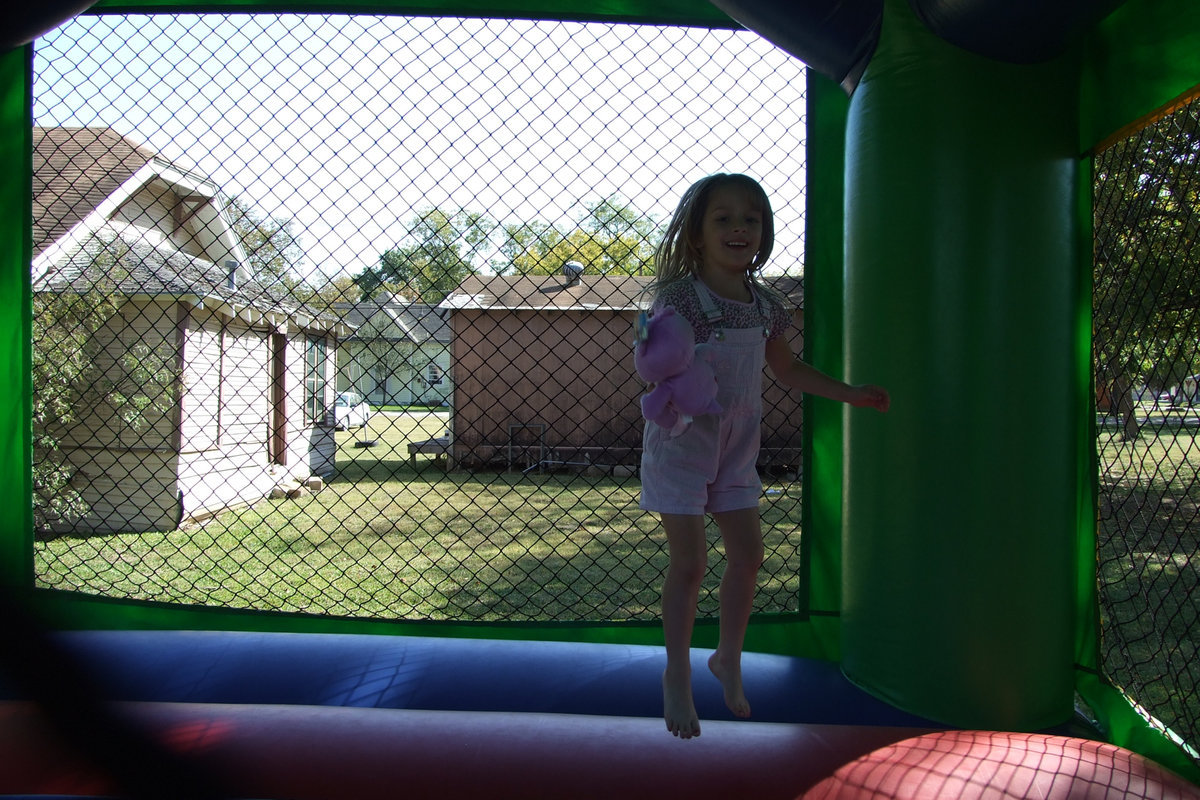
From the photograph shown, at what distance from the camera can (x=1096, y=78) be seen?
214 cm

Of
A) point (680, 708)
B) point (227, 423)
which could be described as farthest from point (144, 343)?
point (680, 708)

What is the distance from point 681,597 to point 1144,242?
2.51m

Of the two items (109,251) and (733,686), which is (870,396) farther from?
(109,251)

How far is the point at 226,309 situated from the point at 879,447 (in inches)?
272

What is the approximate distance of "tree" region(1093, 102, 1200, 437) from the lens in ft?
8.68

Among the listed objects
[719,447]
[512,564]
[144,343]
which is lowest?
[512,564]

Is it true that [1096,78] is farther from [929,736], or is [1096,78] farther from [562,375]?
[562,375]

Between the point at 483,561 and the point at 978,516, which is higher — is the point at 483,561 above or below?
below

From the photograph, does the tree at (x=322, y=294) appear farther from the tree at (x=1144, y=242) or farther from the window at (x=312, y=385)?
the tree at (x=1144, y=242)

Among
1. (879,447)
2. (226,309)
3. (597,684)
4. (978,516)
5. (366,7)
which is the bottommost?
(597,684)

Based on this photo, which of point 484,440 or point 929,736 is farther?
point 484,440

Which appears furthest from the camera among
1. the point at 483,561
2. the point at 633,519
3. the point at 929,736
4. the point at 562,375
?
the point at 562,375

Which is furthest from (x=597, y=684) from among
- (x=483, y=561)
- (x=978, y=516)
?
(x=483, y=561)

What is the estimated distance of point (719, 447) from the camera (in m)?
1.91
